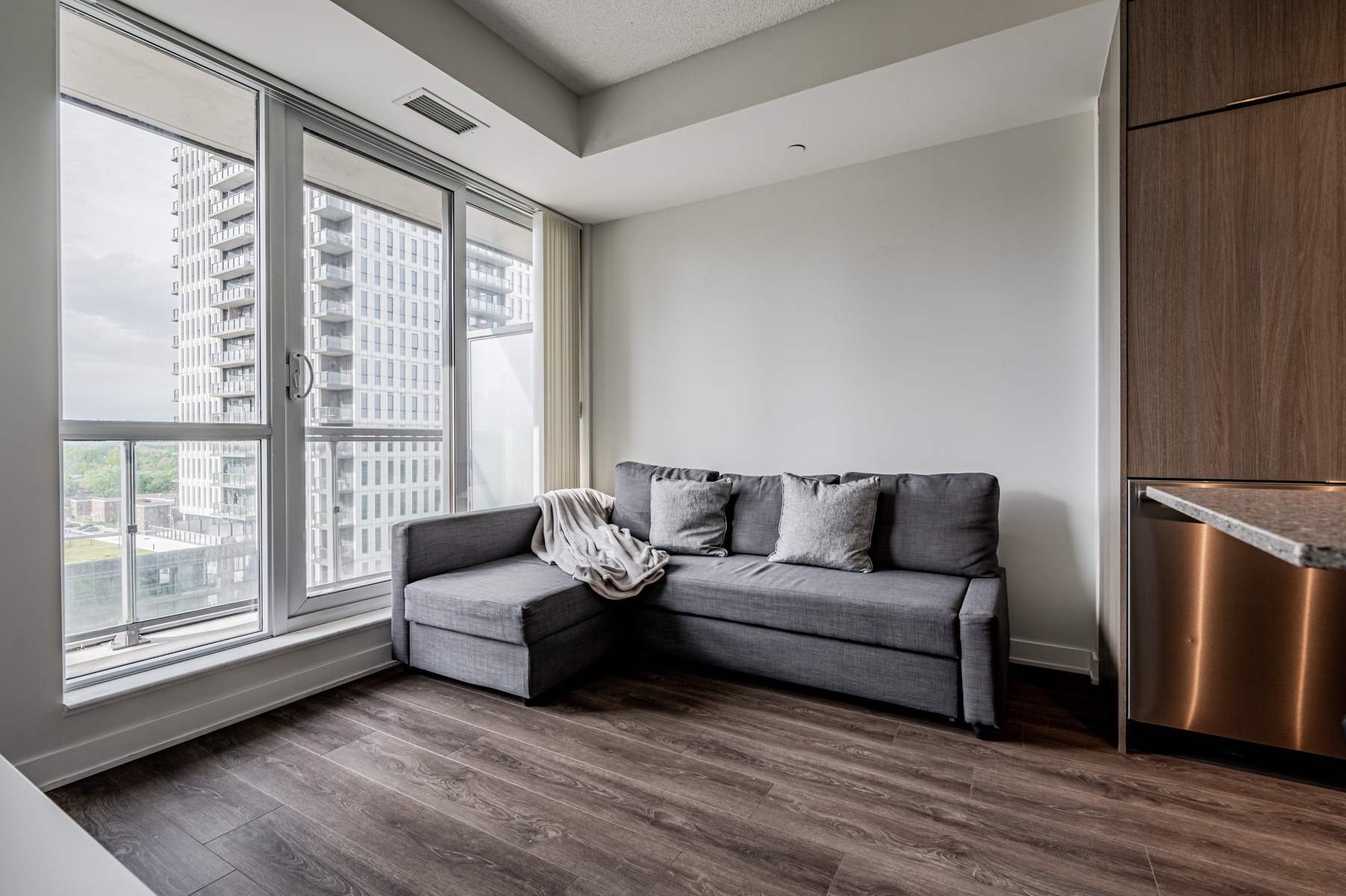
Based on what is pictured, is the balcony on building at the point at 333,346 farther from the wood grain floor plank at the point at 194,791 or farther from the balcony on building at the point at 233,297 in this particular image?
the wood grain floor plank at the point at 194,791

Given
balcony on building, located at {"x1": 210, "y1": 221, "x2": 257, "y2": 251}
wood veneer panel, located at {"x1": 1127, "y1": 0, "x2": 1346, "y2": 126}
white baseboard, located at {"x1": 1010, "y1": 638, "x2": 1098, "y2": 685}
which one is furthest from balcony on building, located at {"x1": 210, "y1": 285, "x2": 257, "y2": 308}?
white baseboard, located at {"x1": 1010, "y1": 638, "x2": 1098, "y2": 685}

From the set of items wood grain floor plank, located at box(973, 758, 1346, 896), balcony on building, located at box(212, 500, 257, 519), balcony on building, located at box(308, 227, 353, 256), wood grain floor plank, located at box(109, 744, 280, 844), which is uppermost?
balcony on building, located at box(308, 227, 353, 256)

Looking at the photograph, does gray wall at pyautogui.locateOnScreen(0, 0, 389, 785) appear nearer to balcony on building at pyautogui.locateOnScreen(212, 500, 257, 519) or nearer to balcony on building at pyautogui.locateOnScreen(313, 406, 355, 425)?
balcony on building at pyautogui.locateOnScreen(212, 500, 257, 519)

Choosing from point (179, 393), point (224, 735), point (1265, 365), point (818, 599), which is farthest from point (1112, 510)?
point (179, 393)

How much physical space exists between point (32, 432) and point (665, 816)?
2.20m

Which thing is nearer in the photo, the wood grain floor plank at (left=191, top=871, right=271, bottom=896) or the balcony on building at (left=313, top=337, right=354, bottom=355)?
the wood grain floor plank at (left=191, top=871, right=271, bottom=896)

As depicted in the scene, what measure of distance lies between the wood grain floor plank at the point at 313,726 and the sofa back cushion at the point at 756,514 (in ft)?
6.04

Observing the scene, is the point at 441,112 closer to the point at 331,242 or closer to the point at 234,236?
the point at 331,242

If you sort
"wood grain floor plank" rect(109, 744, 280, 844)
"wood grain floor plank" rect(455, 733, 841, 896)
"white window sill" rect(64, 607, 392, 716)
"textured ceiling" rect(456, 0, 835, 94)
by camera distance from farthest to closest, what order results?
1. "textured ceiling" rect(456, 0, 835, 94)
2. "white window sill" rect(64, 607, 392, 716)
3. "wood grain floor plank" rect(109, 744, 280, 844)
4. "wood grain floor plank" rect(455, 733, 841, 896)

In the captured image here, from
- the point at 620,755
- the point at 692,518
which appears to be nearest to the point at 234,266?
the point at 692,518

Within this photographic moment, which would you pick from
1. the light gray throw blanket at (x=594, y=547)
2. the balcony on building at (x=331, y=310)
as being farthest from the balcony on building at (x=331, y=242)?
the light gray throw blanket at (x=594, y=547)

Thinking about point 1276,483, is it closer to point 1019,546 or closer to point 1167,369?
point 1167,369

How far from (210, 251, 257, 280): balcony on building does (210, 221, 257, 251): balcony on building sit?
0.14 feet

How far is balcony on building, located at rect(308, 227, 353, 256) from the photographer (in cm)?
280
